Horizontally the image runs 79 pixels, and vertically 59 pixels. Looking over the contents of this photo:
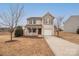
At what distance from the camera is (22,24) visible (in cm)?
429

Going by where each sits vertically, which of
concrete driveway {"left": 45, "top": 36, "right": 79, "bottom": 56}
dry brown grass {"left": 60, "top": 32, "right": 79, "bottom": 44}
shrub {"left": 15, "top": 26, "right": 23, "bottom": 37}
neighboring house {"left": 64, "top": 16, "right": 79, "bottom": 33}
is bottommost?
concrete driveway {"left": 45, "top": 36, "right": 79, "bottom": 56}

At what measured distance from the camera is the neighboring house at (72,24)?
427cm

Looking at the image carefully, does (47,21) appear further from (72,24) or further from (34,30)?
(72,24)

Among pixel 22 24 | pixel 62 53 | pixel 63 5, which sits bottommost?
pixel 62 53

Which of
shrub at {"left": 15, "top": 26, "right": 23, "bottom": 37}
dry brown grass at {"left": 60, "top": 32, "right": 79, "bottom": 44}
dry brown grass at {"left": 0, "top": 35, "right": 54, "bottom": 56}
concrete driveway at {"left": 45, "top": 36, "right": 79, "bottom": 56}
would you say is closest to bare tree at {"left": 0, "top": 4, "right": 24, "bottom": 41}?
shrub at {"left": 15, "top": 26, "right": 23, "bottom": 37}

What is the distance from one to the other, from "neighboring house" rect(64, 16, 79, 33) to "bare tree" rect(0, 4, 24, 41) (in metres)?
0.71

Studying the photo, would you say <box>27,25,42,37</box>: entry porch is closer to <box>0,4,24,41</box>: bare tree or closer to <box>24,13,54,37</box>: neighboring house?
<box>24,13,54,37</box>: neighboring house

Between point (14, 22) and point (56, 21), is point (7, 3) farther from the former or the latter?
point (56, 21)

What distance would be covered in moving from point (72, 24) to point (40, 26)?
49 cm

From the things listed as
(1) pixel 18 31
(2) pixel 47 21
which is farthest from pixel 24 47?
(2) pixel 47 21

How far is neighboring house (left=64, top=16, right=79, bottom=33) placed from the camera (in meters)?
4.27

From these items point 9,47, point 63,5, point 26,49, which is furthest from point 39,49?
point 63,5

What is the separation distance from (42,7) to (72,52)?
0.80m

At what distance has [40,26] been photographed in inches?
171
